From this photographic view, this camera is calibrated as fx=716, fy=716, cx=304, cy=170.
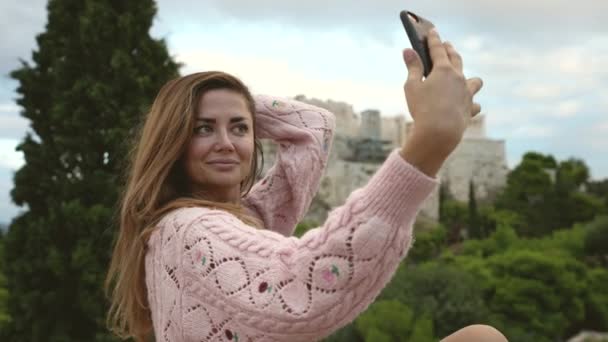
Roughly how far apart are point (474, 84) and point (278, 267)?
37 centimetres

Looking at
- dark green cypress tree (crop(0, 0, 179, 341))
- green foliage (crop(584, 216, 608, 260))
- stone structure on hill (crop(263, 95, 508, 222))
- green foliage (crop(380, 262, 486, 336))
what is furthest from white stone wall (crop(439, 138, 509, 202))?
dark green cypress tree (crop(0, 0, 179, 341))

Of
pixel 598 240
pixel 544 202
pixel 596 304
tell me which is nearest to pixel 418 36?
pixel 596 304

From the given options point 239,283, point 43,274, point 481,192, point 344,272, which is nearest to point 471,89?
point 344,272

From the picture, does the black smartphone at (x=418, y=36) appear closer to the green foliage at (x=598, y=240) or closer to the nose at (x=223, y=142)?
the nose at (x=223, y=142)

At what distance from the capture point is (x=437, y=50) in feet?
2.92

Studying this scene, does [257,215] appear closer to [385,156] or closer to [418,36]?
[418,36]

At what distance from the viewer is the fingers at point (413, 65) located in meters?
0.88

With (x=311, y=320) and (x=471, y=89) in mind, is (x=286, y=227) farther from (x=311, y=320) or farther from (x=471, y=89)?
(x=471, y=89)

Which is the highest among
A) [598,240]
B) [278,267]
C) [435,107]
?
[435,107]

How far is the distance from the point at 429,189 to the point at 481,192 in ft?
110

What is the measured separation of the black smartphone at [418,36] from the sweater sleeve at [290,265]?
121mm

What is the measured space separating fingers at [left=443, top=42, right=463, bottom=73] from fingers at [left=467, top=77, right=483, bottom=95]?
3cm

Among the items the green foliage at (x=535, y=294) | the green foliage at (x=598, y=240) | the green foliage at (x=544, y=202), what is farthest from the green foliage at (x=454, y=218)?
the green foliage at (x=535, y=294)

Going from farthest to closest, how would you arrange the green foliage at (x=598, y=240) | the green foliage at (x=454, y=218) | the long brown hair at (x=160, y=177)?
the green foliage at (x=454, y=218)
the green foliage at (x=598, y=240)
the long brown hair at (x=160, y=177)
